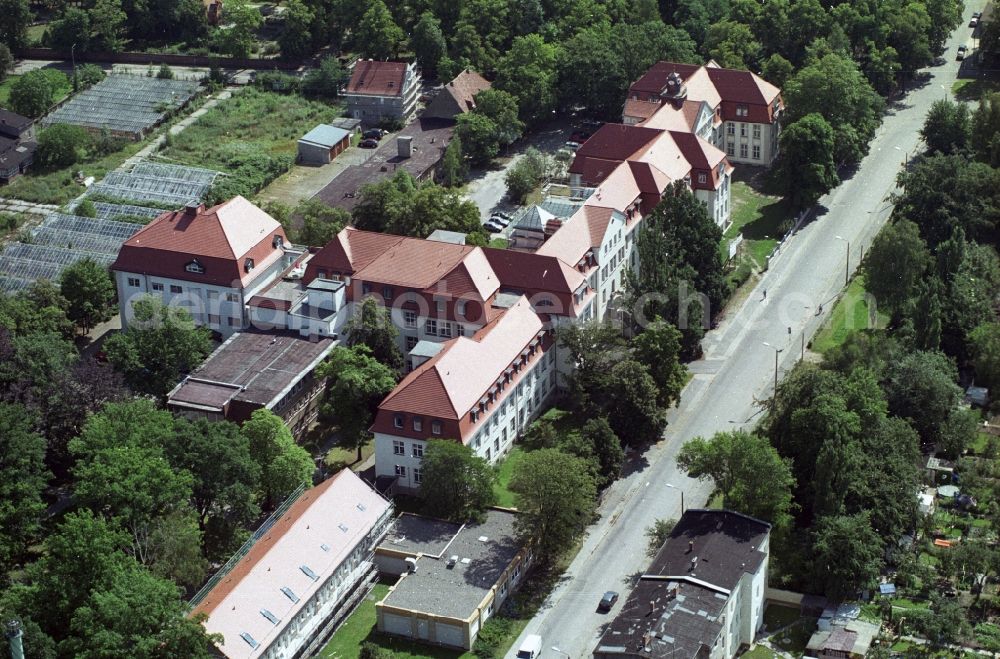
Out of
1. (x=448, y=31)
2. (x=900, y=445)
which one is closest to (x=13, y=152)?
(x=448, y=31)

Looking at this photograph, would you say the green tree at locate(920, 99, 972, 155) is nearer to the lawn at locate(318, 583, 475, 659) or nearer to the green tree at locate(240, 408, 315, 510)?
the green tree at locate(240, 408, 315, 510)

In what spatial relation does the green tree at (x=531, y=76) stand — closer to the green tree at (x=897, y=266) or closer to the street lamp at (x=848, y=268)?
the street lamp at (x=848, y=268)

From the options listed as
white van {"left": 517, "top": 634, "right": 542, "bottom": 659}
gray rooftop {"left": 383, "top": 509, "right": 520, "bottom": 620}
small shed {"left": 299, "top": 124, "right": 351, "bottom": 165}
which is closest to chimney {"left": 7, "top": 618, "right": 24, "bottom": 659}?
gray rooftop {"left": 383, "top": 509, "right": 520, "bottom": 620}

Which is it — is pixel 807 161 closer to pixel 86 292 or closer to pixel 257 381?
pixel 257 381

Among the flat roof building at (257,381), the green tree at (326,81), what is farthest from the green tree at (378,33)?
the flat roof building at (257,381)

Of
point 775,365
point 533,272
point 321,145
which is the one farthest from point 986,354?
point 321,145

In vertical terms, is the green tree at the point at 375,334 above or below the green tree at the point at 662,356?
above
